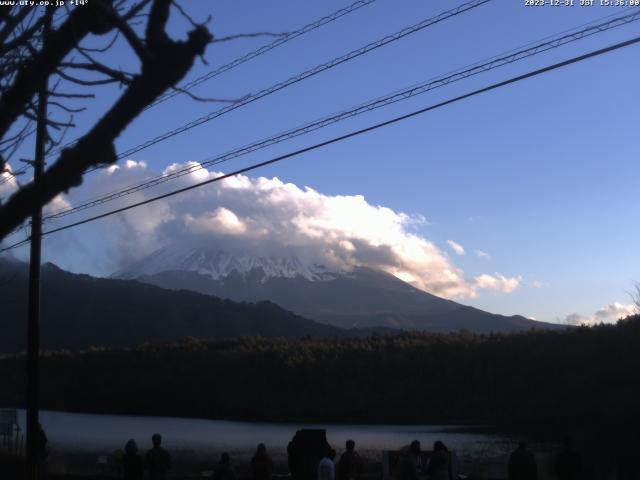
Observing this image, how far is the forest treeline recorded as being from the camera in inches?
1935

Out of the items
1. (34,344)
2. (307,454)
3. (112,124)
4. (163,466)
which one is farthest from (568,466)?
(112,124)

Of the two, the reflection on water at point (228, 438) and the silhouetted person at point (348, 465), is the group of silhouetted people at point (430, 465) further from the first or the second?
the reflection on water at point (228, 438)

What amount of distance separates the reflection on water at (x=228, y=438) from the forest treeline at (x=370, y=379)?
4632mm

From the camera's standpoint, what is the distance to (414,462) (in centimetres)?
1444

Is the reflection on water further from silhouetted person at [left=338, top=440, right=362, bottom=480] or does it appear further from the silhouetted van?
silhouetted person at [left=338, top=440, right=362, bottom=480]

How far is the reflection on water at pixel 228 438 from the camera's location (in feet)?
109

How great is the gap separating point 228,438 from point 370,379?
25.9 meters

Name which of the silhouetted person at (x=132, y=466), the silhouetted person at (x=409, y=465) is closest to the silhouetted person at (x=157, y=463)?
the silhouetted person at (x=132, y=466)

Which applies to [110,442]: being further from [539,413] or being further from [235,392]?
[235,392]

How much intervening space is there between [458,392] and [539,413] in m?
13.3

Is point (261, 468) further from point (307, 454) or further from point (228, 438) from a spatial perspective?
point (228, 438)

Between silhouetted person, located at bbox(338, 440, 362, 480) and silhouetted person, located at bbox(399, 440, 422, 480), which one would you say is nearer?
silhouetted person, located at bbox(399, 440, 422, 480)

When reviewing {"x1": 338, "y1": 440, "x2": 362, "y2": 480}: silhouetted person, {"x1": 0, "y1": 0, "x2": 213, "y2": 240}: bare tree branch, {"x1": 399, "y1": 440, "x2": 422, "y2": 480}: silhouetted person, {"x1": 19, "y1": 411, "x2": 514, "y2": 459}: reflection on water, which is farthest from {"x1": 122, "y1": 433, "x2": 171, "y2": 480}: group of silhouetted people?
{"x1": 19, "y1": 411, "x2": 514, "y2": 459}: reflection on water

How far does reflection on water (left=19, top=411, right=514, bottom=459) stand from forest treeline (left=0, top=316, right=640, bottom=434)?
15.2 ft
